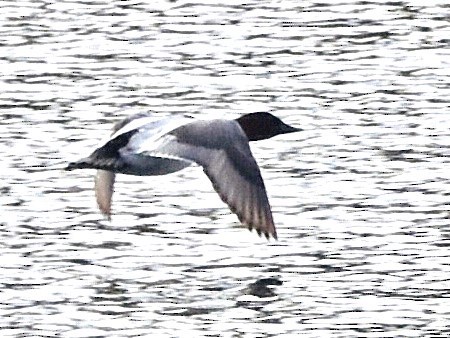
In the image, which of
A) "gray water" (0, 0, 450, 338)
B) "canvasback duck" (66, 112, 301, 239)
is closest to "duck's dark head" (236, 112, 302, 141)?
"canvasback duck" (66, 112, 301, 239)

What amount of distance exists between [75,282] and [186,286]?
68 centimetres

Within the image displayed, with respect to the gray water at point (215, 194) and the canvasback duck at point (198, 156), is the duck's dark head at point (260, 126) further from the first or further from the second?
the gray water at point (215, 194)

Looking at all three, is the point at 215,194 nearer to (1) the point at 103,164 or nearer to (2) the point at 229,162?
(1) the point at 103,164

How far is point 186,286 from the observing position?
41.0 feet

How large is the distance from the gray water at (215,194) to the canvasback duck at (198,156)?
73cm

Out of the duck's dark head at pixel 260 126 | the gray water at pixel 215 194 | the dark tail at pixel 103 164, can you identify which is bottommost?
the gray water at pixel 215 194

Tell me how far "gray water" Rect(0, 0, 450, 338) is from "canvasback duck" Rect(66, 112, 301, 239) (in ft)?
2.39

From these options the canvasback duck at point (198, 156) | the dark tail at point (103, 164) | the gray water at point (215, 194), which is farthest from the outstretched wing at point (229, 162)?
the gray water at point (215, 194)

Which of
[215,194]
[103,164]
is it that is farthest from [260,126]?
[215,194]

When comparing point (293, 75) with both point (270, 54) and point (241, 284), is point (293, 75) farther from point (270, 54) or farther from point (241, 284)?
point (241, 284)

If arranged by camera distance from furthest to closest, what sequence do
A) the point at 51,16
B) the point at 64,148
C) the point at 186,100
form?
the point at 51,16
the point at 186,100
the point at 64,148

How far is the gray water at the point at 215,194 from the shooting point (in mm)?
12094

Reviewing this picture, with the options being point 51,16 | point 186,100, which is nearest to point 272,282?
point 186,100

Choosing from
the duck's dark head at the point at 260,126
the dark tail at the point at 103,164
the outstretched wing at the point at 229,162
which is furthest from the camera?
the duck's dark head at the point at 260,126
